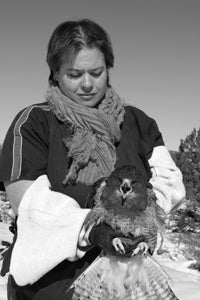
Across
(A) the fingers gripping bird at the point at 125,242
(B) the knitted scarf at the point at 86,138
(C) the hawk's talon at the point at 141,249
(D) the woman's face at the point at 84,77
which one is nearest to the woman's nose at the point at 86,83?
(D) the woman's face at the point at 84,77

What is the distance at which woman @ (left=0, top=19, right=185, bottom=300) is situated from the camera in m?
2.04

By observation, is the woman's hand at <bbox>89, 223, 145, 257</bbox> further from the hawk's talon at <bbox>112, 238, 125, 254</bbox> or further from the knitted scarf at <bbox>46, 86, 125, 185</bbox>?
the knitted scarf at <bbox>46, 86, 125, 185</bbox>

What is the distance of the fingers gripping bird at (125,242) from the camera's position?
2.04 metres

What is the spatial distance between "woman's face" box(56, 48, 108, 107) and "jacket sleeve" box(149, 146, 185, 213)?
1.89 ft

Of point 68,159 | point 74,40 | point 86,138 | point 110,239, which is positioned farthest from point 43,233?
point 74,40

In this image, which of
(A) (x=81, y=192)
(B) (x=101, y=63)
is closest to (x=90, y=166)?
(A) (x=81, y=192)

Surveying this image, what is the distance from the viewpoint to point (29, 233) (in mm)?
2064

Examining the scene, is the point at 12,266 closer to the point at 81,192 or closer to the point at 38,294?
the point at 38,294

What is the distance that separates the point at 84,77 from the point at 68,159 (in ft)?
1.70

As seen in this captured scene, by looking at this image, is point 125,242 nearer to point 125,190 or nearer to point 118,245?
point 118,245

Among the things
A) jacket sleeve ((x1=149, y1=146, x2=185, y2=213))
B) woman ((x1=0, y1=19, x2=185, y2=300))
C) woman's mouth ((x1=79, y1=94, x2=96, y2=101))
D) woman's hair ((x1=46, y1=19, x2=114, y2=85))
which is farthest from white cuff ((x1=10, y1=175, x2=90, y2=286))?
woman's hair ((x1=46, y1=19, x2=114, y2=85))

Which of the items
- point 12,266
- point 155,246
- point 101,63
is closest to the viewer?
point 12,266

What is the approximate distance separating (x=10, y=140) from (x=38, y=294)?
0.91m

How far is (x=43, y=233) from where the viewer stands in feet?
6.68
